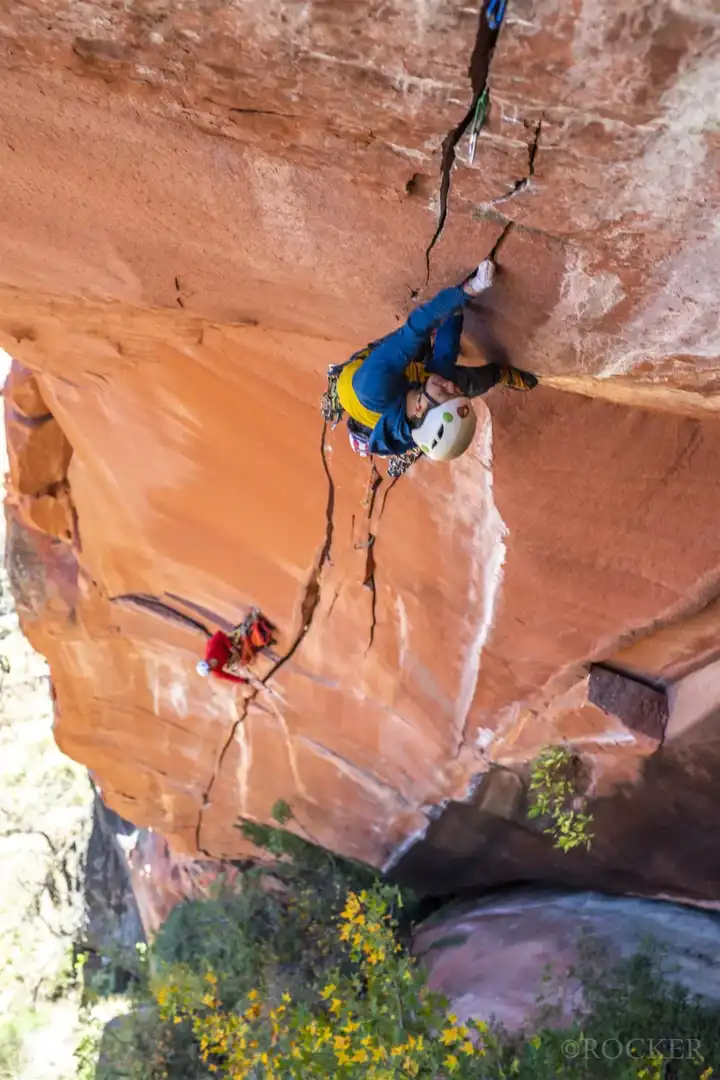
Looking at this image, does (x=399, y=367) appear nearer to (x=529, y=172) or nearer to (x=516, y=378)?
(x=516, y=378)

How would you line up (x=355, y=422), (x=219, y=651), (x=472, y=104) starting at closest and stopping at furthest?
(x=472, y=104) < (x=355, y=422) < (x=219, y=651)

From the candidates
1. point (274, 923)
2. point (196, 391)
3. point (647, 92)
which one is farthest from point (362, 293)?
point (274, 923)

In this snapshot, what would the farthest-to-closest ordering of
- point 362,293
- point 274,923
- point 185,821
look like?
point 185,821 → point 274,923 → point 362,293

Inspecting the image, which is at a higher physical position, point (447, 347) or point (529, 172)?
point (447, 347)

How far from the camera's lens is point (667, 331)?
1941 millimetres

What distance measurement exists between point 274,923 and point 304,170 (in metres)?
5.40

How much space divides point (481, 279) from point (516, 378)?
498mm

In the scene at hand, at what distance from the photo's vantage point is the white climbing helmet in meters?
2.27

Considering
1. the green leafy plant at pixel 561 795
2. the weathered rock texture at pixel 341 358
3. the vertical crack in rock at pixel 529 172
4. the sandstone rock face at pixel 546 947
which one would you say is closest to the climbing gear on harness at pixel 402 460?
the weathered rock texture at pixel 341 358

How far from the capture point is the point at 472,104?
1.53 m

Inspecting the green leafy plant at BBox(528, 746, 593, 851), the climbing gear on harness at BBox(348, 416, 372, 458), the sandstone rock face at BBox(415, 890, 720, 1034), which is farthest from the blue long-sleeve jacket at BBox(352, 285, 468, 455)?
Answer: the sandstone rock face at BBox(415, 890, 720, 1034)

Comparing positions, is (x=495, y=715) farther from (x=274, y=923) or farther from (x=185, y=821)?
(x=185, y=821)

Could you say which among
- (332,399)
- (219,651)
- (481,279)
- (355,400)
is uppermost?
(219,651)

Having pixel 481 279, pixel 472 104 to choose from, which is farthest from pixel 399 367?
pixel 472 104
